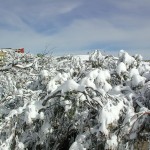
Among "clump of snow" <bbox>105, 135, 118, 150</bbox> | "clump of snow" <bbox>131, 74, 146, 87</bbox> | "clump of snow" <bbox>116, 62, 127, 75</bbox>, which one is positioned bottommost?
"clump of snow" <bbox>105, 135, 118, 150</bbox>

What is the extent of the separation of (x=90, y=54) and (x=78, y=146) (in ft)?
Result: 9.63

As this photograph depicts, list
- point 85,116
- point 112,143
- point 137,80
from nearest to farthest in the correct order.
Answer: point 112,143
point 85,116
point 137,80

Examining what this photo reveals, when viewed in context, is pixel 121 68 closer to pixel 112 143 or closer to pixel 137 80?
pixel 137 80

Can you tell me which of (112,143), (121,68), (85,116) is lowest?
(112,143)

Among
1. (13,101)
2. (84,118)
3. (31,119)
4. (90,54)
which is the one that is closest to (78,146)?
(84,118)

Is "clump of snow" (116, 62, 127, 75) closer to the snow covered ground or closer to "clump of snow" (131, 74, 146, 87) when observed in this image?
the snow covered ground

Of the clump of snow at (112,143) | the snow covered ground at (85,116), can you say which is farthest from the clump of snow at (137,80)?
the clump of snow at (112,143)

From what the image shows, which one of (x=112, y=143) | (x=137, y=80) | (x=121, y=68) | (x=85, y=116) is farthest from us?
(x=121, y=68)

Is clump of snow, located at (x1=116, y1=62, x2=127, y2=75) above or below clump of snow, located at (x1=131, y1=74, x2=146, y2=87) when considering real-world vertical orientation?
above

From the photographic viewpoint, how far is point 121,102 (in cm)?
503

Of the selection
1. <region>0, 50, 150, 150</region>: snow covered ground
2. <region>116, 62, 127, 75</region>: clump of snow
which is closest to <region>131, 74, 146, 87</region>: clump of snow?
<region>0, 50, 150, 150</region>: snow covered ground

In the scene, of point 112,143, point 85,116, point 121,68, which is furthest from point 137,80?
point 112,143

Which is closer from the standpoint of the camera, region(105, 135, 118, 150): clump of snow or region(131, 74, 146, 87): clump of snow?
region(105, 135, 118, 150): clump of snow

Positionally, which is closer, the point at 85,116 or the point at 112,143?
the point at 112,143
